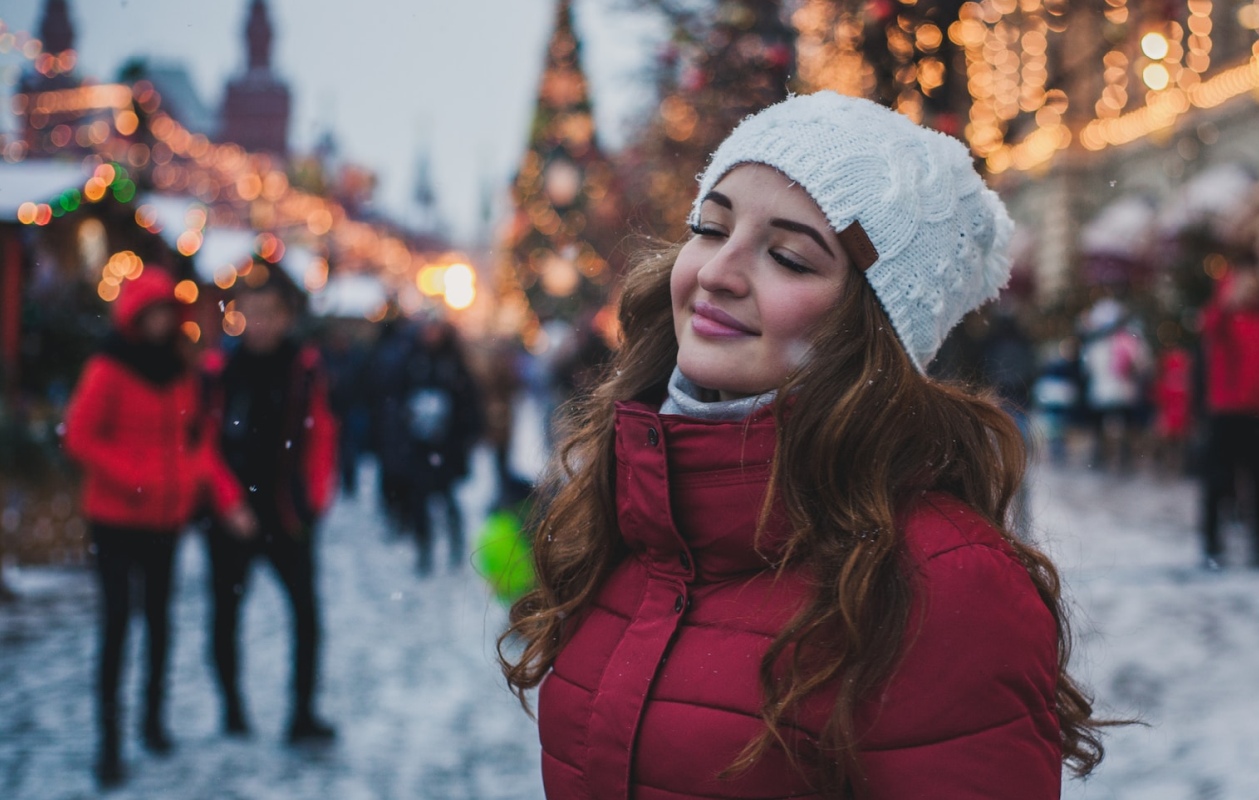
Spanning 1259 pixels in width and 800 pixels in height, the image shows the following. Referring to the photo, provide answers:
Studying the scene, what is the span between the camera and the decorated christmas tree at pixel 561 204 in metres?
21.3

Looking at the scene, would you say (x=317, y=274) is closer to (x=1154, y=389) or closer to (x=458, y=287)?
(x=458, y=287)

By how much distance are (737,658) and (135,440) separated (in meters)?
4.17

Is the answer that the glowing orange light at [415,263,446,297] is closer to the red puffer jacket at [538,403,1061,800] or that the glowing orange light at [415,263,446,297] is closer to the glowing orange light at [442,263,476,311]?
the glowing orange light at [442,263,476,311]

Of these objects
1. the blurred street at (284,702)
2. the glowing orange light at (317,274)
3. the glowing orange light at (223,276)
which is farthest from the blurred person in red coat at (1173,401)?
the glowing orange light at (317,274)

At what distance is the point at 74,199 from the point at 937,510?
31.6 ft

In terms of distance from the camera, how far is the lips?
166 cm

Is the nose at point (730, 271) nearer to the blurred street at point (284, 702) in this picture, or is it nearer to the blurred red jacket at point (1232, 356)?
the blurred street at point (284, 702)

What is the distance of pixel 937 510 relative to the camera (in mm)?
1604

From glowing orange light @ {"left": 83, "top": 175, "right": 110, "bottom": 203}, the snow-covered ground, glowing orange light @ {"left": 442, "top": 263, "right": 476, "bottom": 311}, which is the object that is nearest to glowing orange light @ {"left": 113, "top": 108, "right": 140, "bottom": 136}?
glowing orange light @ {"left": 83, "top": 175, "right": 110, "bottom": 203}

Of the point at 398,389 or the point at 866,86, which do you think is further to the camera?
the point at 398,389

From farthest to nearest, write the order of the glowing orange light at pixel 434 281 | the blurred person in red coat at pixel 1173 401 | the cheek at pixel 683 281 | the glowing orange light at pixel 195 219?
1. the glowing orange light at pixel 434 281
2. the glowing orange light at pixel 195 219
3. the blurred person in red coat at pixel 1173 401
4. the cheek at pixel 683 281

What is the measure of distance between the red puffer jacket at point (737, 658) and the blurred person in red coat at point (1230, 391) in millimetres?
6846

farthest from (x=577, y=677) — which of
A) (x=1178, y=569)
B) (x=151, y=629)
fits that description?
(x=1178, y=569)

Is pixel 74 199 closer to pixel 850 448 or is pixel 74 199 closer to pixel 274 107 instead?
pixel 850 448
